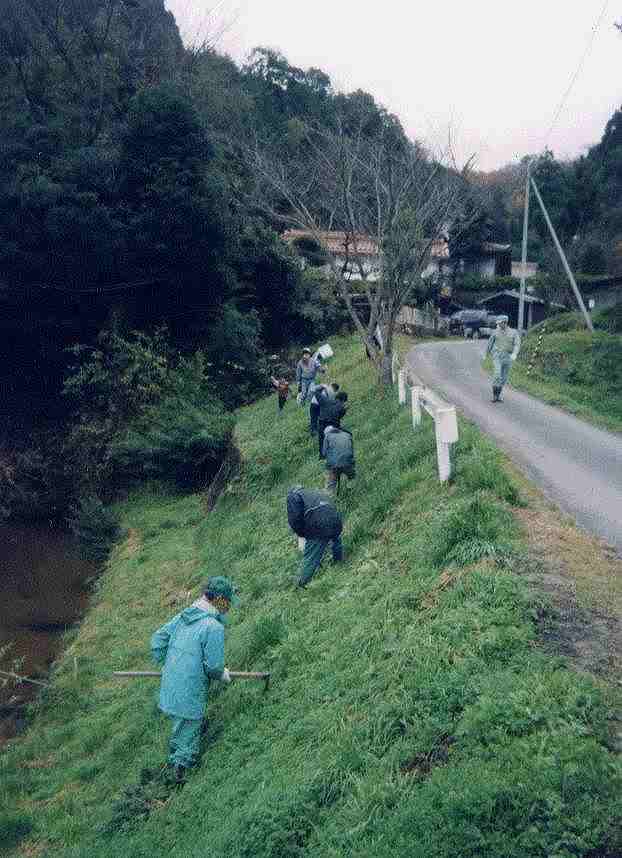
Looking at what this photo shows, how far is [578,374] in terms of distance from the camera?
2211cm

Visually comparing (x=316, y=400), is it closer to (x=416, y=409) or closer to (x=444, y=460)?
(x=416, y=409)

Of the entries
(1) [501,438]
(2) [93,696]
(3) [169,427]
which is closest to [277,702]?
(2) [93,696]

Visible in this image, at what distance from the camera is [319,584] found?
31.6ft

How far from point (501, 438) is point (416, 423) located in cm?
171

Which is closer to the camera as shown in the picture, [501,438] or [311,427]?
[501,438]

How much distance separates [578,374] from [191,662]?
57.1ft

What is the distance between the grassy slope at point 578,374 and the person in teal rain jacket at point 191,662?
1111 cm

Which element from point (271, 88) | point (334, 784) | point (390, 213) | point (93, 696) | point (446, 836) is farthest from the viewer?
point (271, 88)

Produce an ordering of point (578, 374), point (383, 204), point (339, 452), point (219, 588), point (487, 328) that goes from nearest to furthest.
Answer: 1. point (219, 588)
2. point (339, 452)
3. point (383, 204)
4. point (578, 374)
5. point (487, 328)

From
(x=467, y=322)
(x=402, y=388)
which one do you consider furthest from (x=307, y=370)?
(x=467, y=322)

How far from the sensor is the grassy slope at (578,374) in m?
18.8

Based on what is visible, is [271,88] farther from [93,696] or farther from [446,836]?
[446,836]

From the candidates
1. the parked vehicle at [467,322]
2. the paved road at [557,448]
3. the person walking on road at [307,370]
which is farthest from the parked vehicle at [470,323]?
the person walking on road at [307,370]

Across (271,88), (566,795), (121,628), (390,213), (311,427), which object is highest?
(271,88)
